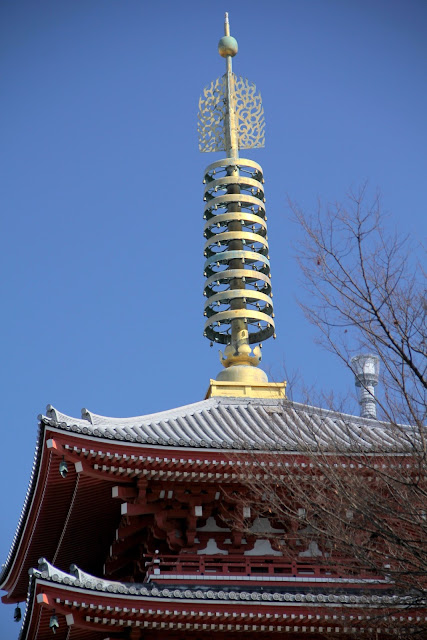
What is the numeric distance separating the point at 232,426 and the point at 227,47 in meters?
13.3

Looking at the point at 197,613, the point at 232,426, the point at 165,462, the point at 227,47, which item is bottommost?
the point at 197,613

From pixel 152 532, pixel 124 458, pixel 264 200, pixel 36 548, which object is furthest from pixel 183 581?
pixel 264 200

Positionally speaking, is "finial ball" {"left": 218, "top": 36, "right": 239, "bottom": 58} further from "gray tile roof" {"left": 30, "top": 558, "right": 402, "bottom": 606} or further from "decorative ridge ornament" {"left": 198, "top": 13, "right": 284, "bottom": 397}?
"gray tile roof" {"left": 30, "top": 558, "right": 402, "bottom": 606}

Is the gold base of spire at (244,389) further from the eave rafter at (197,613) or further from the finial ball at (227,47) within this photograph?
the finial ball at (227,47)

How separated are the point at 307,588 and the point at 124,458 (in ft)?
13.4

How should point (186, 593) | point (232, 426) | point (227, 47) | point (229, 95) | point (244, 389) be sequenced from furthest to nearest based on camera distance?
point (227, 47) → point (229, 95) → point (244, 389) → point (232, 426) → point (186, 593)

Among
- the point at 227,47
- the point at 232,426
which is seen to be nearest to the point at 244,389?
the point at 232,426

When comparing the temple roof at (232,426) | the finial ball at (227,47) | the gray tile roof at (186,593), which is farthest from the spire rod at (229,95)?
the gray tile roof at (186,593)

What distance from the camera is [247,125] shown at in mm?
29219

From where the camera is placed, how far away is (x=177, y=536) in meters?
19.6

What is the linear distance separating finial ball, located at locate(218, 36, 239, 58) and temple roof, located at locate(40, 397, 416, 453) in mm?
11940

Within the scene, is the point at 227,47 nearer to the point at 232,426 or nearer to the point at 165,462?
A: the point at 232,426

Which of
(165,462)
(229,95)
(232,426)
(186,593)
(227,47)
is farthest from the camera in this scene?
(227,47)

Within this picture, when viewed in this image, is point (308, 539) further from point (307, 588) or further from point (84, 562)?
point (84, 562)
